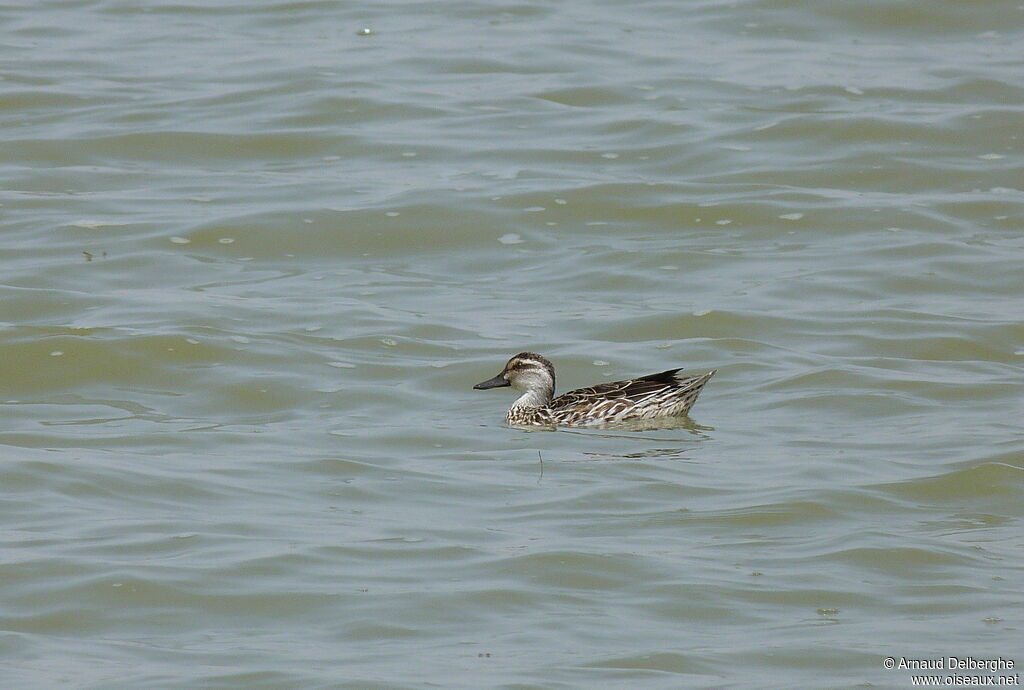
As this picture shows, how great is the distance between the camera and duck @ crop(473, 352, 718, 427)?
10430 millimetres

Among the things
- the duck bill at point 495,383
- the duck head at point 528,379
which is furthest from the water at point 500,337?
the duck head at point 528,379

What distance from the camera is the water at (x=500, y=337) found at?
6891 millimetres

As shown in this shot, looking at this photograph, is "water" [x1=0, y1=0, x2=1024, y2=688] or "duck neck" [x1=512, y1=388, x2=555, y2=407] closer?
"water" [x1=0, y1=0, x2=1024, y2=688]

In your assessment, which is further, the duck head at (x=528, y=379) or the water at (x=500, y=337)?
the duck head at (x=528, y=379)

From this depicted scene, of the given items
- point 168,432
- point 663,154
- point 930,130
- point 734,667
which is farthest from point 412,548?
point 930,130

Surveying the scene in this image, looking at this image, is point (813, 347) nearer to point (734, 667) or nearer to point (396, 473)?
point (396, 473)

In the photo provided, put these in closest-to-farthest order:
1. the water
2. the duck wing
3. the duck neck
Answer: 1. the water
2. the duck wing
3. the duck neck

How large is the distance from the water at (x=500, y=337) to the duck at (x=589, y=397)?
0.19m

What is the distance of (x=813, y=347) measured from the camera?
11633 mm

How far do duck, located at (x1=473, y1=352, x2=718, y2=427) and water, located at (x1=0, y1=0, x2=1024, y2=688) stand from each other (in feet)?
0.63

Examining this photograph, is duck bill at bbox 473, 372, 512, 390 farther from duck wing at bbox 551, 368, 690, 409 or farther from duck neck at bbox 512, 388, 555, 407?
duck wing at bbox 551, 368, 690, 409

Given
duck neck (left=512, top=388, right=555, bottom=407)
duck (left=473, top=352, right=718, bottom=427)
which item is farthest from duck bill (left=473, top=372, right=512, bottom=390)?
duck neck (left=512, top=388, right=555, bottom=407)

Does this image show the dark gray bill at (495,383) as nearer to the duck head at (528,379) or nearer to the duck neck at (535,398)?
the duck head at (528,379)

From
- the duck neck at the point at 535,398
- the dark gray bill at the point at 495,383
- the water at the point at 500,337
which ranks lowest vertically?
the duck neck at the point at 535,398
